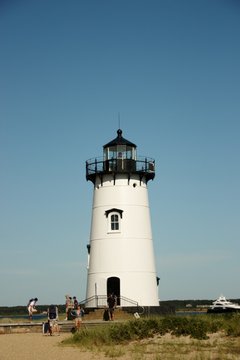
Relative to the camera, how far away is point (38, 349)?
21.6m

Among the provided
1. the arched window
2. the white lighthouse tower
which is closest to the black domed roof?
the white lighthouse tower

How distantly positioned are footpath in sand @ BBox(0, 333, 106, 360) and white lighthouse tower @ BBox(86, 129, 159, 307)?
922 cm

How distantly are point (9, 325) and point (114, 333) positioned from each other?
334 inches

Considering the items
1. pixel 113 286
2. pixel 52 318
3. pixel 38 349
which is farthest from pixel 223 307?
pixel 38 349

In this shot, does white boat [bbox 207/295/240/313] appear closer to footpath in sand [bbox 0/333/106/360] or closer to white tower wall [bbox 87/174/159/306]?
white tower wall [bbox 87/174/159/306]

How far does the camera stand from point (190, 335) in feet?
77.0

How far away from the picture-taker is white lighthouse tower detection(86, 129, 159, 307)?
3559 cm

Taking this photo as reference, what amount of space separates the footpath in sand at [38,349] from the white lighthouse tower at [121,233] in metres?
9.22

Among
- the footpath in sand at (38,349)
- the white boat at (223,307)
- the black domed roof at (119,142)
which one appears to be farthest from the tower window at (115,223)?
the white boat at (223,307)

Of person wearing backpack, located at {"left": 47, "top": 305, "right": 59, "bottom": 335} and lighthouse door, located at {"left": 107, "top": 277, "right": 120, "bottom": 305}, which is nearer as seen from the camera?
person wearing backpack, located at {"left": 47, "top": 305, "right": 59, "bottom": 335}

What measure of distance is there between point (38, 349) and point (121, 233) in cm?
1500

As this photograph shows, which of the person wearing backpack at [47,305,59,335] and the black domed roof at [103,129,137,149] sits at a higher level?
the black domed roof at [103,129,137,149]

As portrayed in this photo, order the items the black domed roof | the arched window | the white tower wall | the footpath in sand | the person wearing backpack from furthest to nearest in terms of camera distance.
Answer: the black domed roof
the arched window
the white tower wall
the person wearing backpack
the footpath in sand

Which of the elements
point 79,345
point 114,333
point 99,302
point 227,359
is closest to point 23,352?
point 79,345
